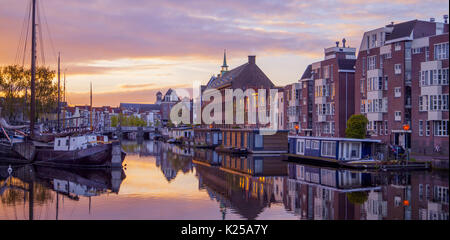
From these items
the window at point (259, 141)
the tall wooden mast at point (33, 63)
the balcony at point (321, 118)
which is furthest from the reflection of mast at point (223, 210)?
the balcony at point (321, 118)

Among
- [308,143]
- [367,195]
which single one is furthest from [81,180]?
[308,143]

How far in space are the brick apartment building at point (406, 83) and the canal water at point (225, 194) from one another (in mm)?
10890

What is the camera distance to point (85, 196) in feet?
116

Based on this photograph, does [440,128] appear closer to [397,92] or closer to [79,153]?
[397,92]

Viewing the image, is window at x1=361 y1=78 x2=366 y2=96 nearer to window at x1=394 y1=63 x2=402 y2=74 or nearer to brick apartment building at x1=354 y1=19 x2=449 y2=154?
brick apartment building at x1=354 y1=19 x2=449 y2=154

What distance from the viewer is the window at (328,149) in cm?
5516

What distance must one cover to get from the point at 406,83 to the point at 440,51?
22.2ft

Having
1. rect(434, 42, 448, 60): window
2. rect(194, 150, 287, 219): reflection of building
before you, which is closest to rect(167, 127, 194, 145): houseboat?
rect(194, 150, 287, 219): reflection of building

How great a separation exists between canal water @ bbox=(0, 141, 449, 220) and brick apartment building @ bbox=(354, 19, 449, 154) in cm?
1089

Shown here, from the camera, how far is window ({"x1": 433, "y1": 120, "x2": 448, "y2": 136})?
52469mm

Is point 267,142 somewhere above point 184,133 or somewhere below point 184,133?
above

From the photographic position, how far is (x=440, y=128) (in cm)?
5319
